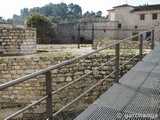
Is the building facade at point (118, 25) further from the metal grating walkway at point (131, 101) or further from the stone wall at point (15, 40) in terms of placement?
the metal grating walkway at point (131, 101)

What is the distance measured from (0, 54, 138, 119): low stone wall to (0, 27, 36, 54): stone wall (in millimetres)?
2665

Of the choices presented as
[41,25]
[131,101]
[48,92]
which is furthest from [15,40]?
[41,25]

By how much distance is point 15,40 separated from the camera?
44.1ft

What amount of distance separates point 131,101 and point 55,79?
6.42 m

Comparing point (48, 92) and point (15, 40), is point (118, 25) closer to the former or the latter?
point (15, 40)

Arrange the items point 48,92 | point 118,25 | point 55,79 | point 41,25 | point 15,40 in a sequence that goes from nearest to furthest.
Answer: point 48,92 → point 55,79 → point 15,40 → point 41,25 → point 118,25

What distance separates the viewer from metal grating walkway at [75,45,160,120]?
153 inches

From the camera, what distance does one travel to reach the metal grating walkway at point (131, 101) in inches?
153

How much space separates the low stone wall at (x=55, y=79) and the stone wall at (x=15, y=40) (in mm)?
2665

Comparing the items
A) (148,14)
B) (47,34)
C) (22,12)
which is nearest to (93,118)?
(47,34)

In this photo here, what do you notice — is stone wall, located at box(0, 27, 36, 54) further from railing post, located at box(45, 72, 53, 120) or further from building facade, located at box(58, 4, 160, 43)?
building facade, located at box(58, 4, 160, 43)

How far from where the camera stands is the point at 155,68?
6715 millimetres

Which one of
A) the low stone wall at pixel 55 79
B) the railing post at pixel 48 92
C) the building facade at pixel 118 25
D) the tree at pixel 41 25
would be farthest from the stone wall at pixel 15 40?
the building facade at pixel 118 25

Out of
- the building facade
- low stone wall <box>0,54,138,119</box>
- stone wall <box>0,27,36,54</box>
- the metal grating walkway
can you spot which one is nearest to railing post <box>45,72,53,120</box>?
the metal grating walkway
